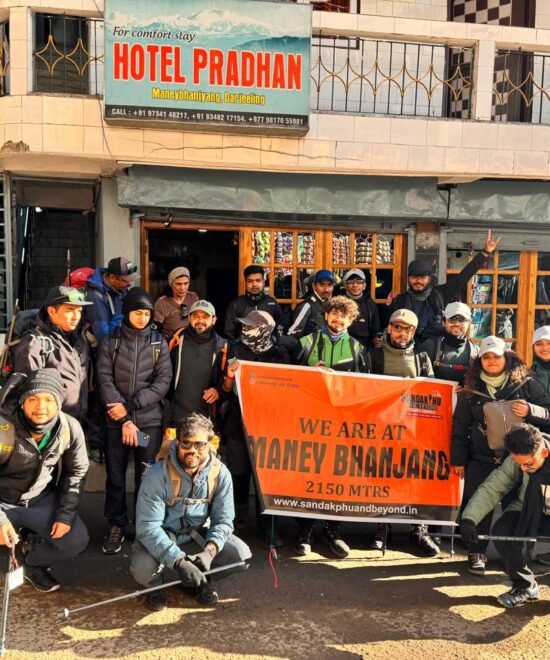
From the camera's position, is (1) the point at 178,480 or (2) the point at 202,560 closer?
(2) the point at 202,560

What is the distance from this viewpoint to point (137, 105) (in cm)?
647

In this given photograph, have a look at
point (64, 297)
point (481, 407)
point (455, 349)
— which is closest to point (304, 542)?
point (481, 407)

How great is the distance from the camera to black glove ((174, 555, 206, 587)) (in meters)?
3.92

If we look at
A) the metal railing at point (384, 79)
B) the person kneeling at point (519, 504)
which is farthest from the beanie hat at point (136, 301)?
the metal railing at point (384, 79)

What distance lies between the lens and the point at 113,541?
Answer: 501 cm

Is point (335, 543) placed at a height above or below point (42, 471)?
below

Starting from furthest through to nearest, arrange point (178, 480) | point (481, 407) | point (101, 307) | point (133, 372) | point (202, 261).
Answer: point (202, 261) → point (101, 307) → point (133, 372) → point (481, 407) → point (178, 480)

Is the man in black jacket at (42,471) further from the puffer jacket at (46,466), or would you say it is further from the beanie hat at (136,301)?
the beanie hat at (136,301)

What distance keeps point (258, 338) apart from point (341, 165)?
2.70 m

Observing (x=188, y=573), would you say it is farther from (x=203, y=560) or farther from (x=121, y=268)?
(x=121, y=268)

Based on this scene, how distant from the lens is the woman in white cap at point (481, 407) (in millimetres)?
4836

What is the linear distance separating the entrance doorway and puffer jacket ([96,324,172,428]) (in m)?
6.47

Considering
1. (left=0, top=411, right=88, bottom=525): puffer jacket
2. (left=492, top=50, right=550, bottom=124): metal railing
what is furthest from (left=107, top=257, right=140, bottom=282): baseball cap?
(left=492, top=50, right=550, bottom=124): metal railing

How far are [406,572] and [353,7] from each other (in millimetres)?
7261
